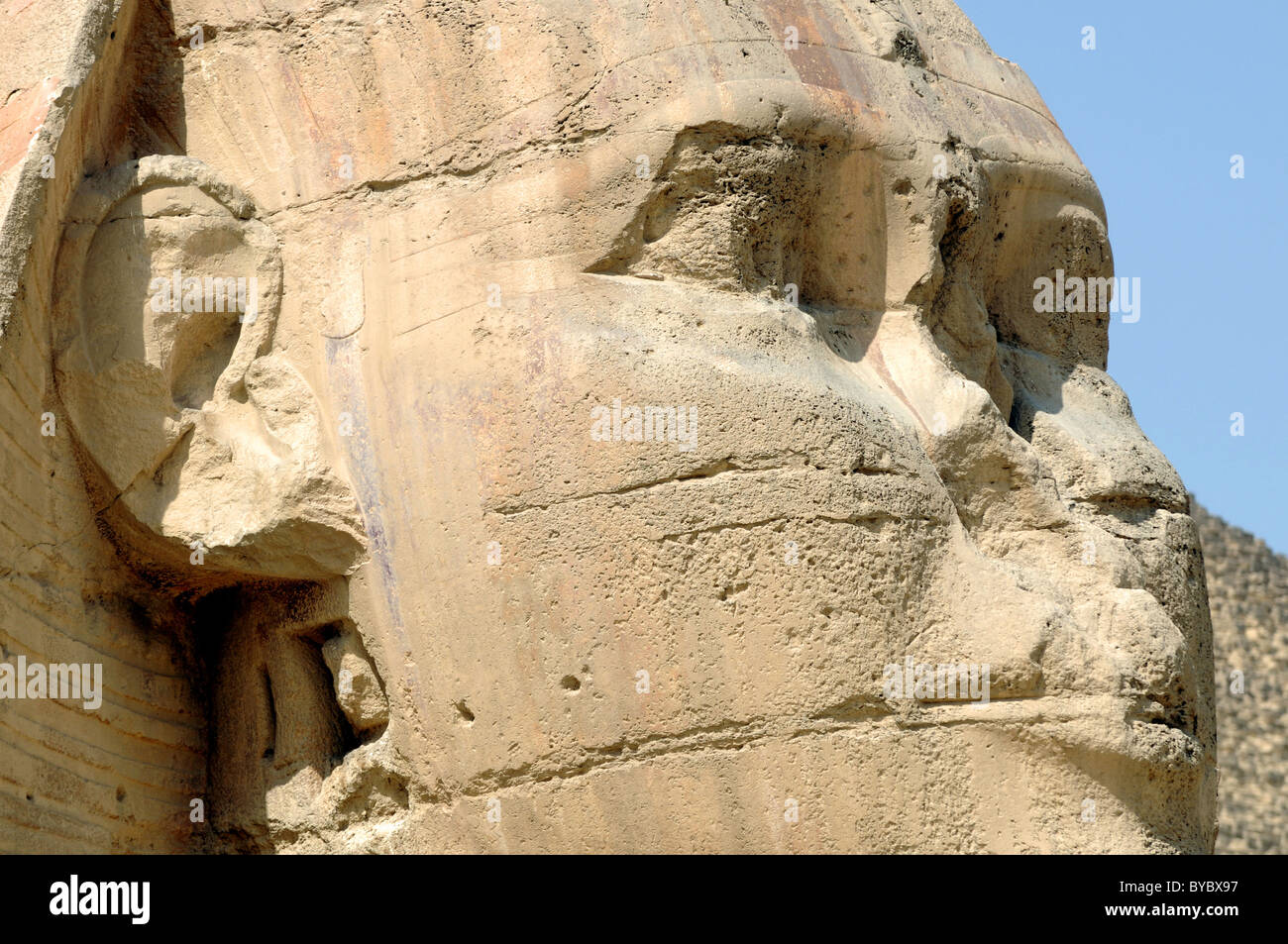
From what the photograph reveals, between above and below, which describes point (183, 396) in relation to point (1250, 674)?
below

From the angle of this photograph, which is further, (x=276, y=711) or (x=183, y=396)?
(x=276, y=711)

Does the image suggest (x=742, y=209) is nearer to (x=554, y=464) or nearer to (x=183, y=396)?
(x=554, y=464)

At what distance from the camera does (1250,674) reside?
185 feet

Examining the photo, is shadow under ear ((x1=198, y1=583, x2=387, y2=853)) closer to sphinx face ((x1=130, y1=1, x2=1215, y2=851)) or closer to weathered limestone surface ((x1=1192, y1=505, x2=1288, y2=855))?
sphinx face ((x1=130, y1=1, x2=1215, y2=851))

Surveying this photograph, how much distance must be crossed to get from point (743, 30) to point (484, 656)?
187 centimetres

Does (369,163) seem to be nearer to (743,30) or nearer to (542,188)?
(542,188)

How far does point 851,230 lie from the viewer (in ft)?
22.9

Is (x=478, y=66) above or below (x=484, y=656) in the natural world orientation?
above

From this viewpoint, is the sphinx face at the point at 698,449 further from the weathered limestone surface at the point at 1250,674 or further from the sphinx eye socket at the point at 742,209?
the weathered limestone surface at the point at 1250,674

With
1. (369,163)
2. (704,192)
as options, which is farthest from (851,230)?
(369,163)

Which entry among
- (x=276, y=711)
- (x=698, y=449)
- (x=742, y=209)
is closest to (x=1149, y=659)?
(x=698, y=449)

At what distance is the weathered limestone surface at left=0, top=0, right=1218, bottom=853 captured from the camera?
6348mm

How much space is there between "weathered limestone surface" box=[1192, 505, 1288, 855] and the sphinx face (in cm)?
4383

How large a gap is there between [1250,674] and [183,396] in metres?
52.1
